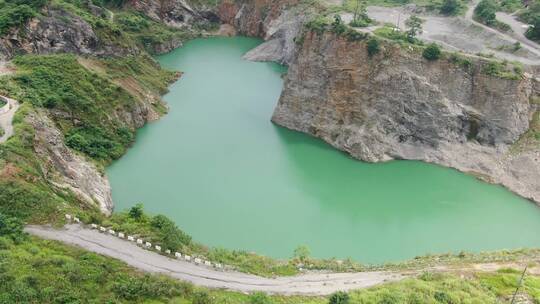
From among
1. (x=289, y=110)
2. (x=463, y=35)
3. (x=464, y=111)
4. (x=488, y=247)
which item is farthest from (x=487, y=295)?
(x=463, y=35)

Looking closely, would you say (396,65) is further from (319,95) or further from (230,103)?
(230,103)

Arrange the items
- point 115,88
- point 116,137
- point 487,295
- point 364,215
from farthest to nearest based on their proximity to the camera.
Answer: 1. point 115,88
2. point 116,137
3. point 364,215
4. point 487,295

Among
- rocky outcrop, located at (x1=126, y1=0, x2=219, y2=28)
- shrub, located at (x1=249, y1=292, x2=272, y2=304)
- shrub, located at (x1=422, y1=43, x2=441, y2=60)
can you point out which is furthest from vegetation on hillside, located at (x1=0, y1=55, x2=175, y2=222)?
shrub, located at (x1=422, y1=43, x2=441, y2=60)

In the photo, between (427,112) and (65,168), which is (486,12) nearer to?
(427,112)

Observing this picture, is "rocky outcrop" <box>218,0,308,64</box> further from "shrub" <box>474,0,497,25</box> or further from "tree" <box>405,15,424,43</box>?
"shrub" <box>474,0,497,25</box>

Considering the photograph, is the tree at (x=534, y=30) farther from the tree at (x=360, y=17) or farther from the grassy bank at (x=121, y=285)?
the grassy bank at (x=121, y=285)

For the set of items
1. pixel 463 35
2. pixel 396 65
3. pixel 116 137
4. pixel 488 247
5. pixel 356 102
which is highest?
pixel 463 35

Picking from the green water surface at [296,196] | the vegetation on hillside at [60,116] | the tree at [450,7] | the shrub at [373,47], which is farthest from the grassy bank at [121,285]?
the tree at [450,7]
